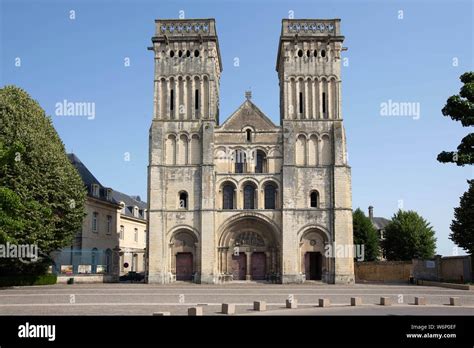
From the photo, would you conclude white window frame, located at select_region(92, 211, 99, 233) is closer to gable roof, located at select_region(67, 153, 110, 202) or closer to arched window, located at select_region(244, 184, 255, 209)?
gable roof, located at select_region(67, 153, 110, 202)

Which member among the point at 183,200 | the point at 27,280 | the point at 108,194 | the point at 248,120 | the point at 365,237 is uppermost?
the point at 248,120

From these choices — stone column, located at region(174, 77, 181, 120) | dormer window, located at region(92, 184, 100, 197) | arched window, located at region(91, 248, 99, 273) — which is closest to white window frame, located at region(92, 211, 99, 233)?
dormer window, located at region(92, 184, 100, 197)

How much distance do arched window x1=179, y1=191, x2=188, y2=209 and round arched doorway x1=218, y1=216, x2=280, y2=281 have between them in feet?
12.1

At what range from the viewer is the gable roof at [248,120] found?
45.9 metres

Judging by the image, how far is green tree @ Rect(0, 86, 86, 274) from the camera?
114 ft

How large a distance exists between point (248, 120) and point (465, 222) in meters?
19.3

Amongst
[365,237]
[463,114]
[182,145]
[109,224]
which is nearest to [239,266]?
[182,145]

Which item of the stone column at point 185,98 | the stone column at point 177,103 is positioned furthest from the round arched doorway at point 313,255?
the stone column at point 177,103

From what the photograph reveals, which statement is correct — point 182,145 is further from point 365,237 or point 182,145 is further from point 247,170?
point 365,237

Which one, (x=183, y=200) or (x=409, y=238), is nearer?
(x=183, y=200)

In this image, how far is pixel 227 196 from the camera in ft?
149
